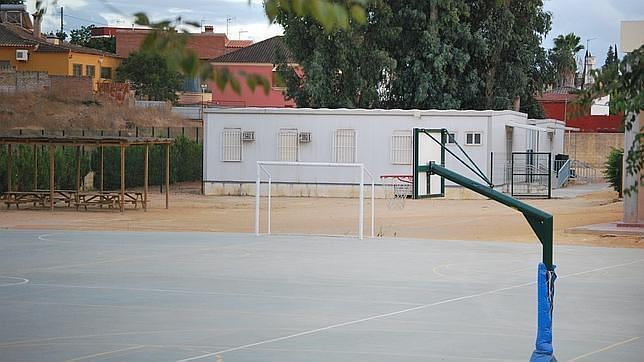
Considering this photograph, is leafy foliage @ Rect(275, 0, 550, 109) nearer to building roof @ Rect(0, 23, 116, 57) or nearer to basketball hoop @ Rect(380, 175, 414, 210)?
basketball hoop @ Rect(380, 175, 414, 210)

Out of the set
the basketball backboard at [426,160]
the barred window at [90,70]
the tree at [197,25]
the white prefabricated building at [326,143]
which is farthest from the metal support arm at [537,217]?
the barred window at [90,70]

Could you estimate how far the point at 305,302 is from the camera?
15.7 meters

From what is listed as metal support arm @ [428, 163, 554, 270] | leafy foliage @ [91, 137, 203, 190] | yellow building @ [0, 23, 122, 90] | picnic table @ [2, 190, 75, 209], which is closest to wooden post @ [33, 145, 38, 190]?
picnic table @ [2, 190, 75, 209]

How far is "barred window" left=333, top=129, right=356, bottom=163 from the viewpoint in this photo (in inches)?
1730

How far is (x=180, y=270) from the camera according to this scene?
1966 cm

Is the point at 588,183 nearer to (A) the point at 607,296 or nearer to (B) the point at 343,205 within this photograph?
(B) the point at 343,205

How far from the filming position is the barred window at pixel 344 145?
4394 cm

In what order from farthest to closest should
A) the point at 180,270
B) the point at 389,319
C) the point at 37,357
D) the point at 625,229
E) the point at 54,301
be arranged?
the point at 625,229 < the point at 180,270 < the point at 54,301 < the point at 389,319 < the point at 37,357

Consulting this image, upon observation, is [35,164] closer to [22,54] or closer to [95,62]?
[22,54]

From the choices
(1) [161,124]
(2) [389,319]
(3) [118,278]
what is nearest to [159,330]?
(2) [389,319]

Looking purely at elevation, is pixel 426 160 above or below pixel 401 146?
below

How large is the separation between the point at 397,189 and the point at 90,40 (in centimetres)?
5867

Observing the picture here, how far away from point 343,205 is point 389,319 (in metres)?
25.9

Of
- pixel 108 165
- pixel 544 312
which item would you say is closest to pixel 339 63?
pixel 108 165
